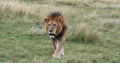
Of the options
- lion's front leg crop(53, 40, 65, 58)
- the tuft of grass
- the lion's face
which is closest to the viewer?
the lion's face

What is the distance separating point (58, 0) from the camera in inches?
938

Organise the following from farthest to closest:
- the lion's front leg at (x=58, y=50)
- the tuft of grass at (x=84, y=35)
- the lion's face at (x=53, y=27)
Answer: the tuft of grass at (x=84, y=35) → the lion's front leg at (x=58, y=50) → the lion's face at (x=53, y=27)

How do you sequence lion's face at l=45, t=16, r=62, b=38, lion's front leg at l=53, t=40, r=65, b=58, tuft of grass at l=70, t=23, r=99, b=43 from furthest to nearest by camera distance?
tuft of grass at l=70, t=23, r=99, b=43 → lion's front leg at l=53, t=40, r=65, b=58 → lion's face at l=45, t=16, r=62, b=38

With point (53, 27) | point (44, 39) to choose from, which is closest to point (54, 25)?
point (53, 27)

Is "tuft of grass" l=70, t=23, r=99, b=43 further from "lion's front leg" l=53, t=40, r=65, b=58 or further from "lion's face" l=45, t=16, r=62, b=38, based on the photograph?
"lion's face" l=45, t=16, r=62, b=38

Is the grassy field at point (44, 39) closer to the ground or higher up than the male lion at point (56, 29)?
closer to the ground

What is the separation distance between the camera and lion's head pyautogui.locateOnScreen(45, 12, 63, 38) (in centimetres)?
841

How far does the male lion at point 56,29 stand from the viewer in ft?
27.7

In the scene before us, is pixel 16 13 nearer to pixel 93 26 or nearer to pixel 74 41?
pixel 93 26

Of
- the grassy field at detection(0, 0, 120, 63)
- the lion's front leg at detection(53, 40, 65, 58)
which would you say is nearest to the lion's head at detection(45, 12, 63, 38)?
the lion's front leg at detection(53, 40, 65, 58)

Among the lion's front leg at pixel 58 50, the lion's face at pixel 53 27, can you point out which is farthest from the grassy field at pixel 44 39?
the lion's face at pixel 53 27

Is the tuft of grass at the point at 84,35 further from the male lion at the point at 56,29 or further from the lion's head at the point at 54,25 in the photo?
the lion's head at the point at 54,25

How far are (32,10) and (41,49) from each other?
6.16m

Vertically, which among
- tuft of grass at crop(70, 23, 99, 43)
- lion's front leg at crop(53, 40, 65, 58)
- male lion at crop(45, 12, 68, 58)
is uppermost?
male lion at crop(45, 12, 68, 58)
